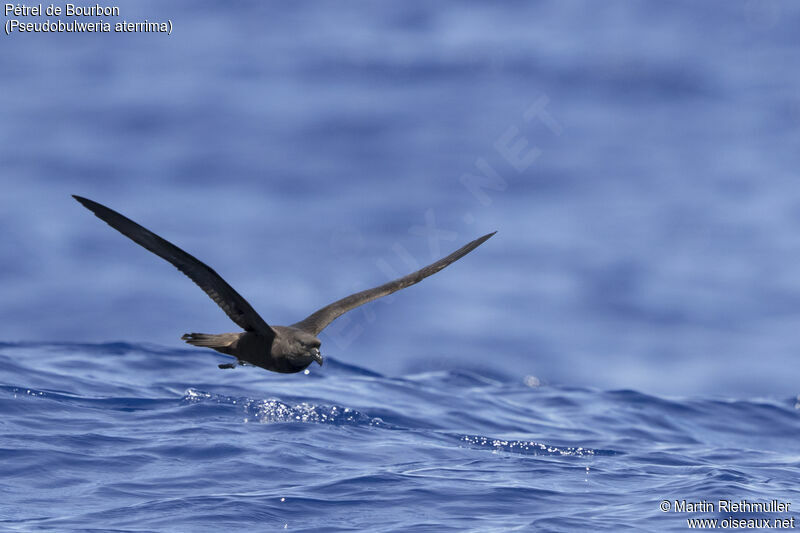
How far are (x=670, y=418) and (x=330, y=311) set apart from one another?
840cm

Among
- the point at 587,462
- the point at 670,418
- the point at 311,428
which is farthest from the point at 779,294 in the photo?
the point at 311,428

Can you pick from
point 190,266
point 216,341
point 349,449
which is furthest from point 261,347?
point 349,449

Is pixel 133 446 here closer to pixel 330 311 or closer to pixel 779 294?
pixel 330 311

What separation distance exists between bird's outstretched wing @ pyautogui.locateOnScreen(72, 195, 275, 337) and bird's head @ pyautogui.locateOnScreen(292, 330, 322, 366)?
210mm

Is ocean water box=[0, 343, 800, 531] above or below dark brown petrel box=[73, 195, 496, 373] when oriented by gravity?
below

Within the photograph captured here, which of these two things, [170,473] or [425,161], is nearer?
[170,473]

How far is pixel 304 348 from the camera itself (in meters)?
7.86

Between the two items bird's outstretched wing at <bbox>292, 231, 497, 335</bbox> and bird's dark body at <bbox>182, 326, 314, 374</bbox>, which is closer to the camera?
bird's dark body at <bbox>182, 326, 314, 374</bbox>

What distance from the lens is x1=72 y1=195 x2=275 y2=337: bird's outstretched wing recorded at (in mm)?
6664

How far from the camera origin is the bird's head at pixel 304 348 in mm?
7824

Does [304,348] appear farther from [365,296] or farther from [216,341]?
[365,296]

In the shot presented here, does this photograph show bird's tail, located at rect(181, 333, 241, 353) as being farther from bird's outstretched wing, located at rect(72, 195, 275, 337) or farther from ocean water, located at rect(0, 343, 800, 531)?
ocean water, located at rect(0, 343, 800, 531)

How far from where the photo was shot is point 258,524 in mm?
9758

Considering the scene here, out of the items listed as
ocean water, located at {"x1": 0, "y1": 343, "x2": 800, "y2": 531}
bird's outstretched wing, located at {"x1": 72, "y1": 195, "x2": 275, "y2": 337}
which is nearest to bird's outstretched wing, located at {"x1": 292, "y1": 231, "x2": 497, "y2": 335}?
bird's outstretched wing, located at {"x1": 72, "y1": 195, "x2": 275, "y2": 337}
